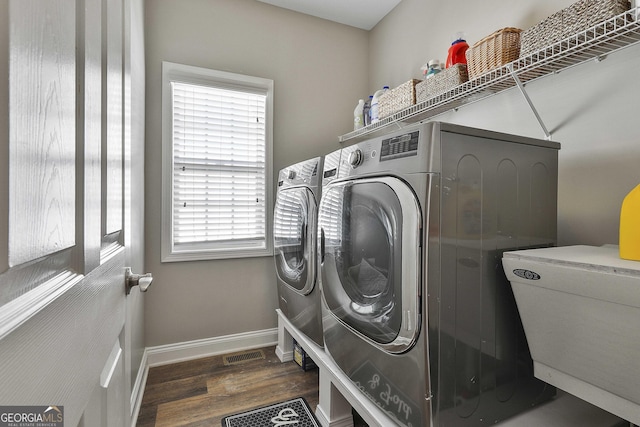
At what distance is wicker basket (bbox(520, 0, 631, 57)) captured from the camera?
3.42ft

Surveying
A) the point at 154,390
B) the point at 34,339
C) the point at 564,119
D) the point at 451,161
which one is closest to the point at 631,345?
the point at 451,161

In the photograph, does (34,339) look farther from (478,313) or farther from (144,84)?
(144,84)

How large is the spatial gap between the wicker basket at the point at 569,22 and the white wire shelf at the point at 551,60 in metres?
0.03

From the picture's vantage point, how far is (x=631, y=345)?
2.55 feet

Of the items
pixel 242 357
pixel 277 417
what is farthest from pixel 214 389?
pixel 277 417

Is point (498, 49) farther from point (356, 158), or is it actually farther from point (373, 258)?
point (373, 258)

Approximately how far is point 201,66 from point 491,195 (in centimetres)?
232

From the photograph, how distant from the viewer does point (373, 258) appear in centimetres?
119

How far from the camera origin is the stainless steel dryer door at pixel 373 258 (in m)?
0.99

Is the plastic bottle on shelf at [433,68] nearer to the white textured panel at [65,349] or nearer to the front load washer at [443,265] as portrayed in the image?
the front load washer at [443,265]

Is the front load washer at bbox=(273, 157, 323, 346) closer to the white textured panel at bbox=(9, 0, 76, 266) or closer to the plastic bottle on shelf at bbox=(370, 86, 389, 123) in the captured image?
the plastic bottle on shelf at bbox=(370, 86, 389, 123)

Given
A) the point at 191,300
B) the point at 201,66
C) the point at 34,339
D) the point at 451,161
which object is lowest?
the point at 191,300

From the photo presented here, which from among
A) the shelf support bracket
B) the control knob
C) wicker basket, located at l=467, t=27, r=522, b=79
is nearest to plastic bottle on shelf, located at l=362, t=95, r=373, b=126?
wicker basket, located at l=467, t=27, r=522, b=79

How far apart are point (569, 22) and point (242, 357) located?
8.91 ft
